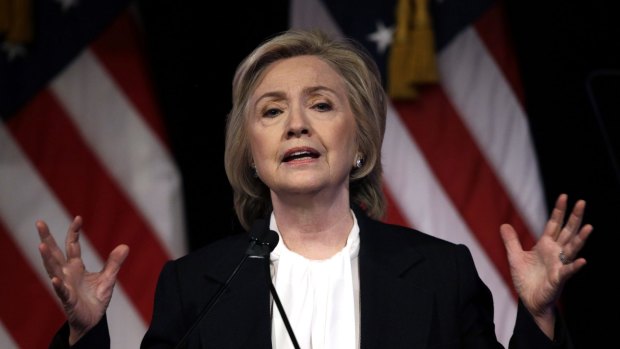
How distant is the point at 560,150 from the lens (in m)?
3.15

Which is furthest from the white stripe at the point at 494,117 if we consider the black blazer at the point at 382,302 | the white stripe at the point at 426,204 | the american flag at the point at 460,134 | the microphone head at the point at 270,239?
the microphone head at the point at 270,239

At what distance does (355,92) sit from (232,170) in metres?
0.34

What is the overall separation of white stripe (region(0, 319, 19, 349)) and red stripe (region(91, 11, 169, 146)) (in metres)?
0.81

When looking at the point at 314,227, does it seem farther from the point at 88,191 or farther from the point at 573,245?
the point at 88,191

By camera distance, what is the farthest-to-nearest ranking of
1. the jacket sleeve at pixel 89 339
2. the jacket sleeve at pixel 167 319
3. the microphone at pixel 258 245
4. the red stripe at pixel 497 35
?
the red stripe at pixel 497 35 < the jacket sleeve at pixel 167 319 < the jacket sleeve at pixel 89 339 < the microphone at pixel 258 245

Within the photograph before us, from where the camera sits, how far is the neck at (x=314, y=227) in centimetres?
200

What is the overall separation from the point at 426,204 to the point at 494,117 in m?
0.38

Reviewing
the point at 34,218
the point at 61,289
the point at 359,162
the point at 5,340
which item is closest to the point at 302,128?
the point at 359,162

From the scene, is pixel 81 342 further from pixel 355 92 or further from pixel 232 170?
pixel 355 92

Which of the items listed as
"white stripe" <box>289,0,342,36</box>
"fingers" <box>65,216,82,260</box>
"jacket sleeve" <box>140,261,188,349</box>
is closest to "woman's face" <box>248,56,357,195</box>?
"jacket sleeve" <box>140,261,188,349</box>

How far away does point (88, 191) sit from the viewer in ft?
10.4

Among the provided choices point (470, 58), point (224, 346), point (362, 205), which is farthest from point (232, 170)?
point (470, 58)

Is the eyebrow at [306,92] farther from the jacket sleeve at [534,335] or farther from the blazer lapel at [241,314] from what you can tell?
Answer: the jacket sleeve at [534,335]

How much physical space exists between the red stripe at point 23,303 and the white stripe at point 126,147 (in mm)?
414
